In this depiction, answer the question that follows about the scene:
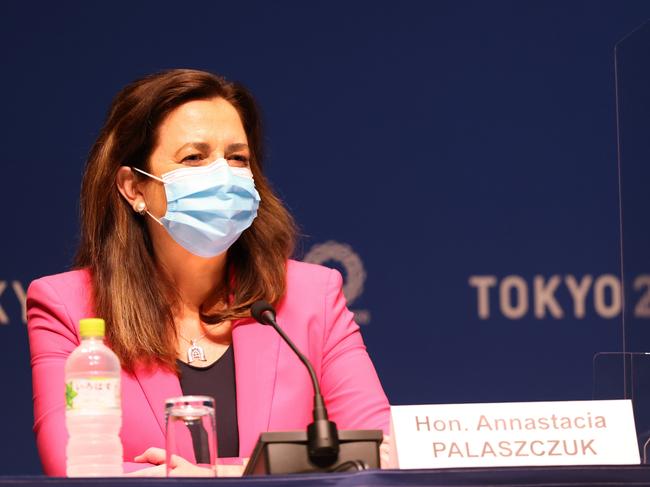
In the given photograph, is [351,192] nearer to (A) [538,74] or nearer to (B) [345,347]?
(A) [538,74]

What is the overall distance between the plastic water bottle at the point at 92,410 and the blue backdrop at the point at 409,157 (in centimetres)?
155

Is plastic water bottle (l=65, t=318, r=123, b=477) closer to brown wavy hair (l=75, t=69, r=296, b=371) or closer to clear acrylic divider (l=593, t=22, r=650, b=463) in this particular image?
brown wavy hair (l=75, t=69, r=296, b=371)

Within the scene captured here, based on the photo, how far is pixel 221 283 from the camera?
256cm

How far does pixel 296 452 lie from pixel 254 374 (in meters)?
0.79

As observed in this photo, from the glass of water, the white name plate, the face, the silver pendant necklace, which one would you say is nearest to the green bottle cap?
the glass of water

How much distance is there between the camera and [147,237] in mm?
2559

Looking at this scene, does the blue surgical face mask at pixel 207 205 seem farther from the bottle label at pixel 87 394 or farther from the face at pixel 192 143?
the bottle label at pixel 87 394

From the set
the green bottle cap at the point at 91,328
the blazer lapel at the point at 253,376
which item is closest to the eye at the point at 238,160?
the blazer lapel at the point at 253,376

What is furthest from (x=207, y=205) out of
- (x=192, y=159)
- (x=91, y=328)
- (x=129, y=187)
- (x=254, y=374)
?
(x=91, y=328)

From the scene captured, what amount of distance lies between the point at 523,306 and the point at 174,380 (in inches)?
50.1

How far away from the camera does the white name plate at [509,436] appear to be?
1.59 metres

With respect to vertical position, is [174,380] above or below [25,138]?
below

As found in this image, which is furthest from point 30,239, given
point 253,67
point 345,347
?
point 345,347

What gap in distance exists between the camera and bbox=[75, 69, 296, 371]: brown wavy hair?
2420 mm
